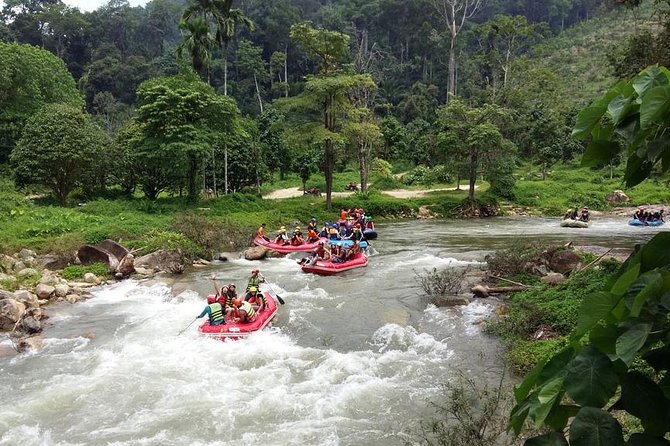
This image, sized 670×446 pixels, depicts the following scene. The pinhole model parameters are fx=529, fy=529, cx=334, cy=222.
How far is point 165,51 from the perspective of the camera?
64438mm

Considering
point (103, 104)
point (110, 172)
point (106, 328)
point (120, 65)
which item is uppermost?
point (120, 65)

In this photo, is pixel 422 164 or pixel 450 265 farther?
pixel 422 164

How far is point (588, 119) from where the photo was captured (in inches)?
57.0

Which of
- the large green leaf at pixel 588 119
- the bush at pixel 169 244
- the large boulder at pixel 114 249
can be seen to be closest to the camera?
the large green leaf at pixel 588 119

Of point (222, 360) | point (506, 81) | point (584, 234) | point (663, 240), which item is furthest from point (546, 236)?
point (506, 81)

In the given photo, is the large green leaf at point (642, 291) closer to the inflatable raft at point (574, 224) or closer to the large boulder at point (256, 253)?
the large boulder at point (256, 253)

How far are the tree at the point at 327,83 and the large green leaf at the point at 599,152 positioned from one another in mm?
25165

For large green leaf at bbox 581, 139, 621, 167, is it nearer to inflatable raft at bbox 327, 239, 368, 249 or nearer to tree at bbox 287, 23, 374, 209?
inflatable raft at bbox 327, 239, 368, 249

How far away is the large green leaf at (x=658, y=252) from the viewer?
134 centimetres

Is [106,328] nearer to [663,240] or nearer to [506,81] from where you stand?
[663,240]

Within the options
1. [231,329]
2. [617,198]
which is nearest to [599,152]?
[231,329]

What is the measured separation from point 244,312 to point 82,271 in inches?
291

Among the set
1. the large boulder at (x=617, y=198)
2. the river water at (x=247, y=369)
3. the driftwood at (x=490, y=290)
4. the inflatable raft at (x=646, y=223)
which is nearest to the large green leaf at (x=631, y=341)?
the river water at (x=247, y=369)

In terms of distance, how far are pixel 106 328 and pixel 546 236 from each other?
682 inches
